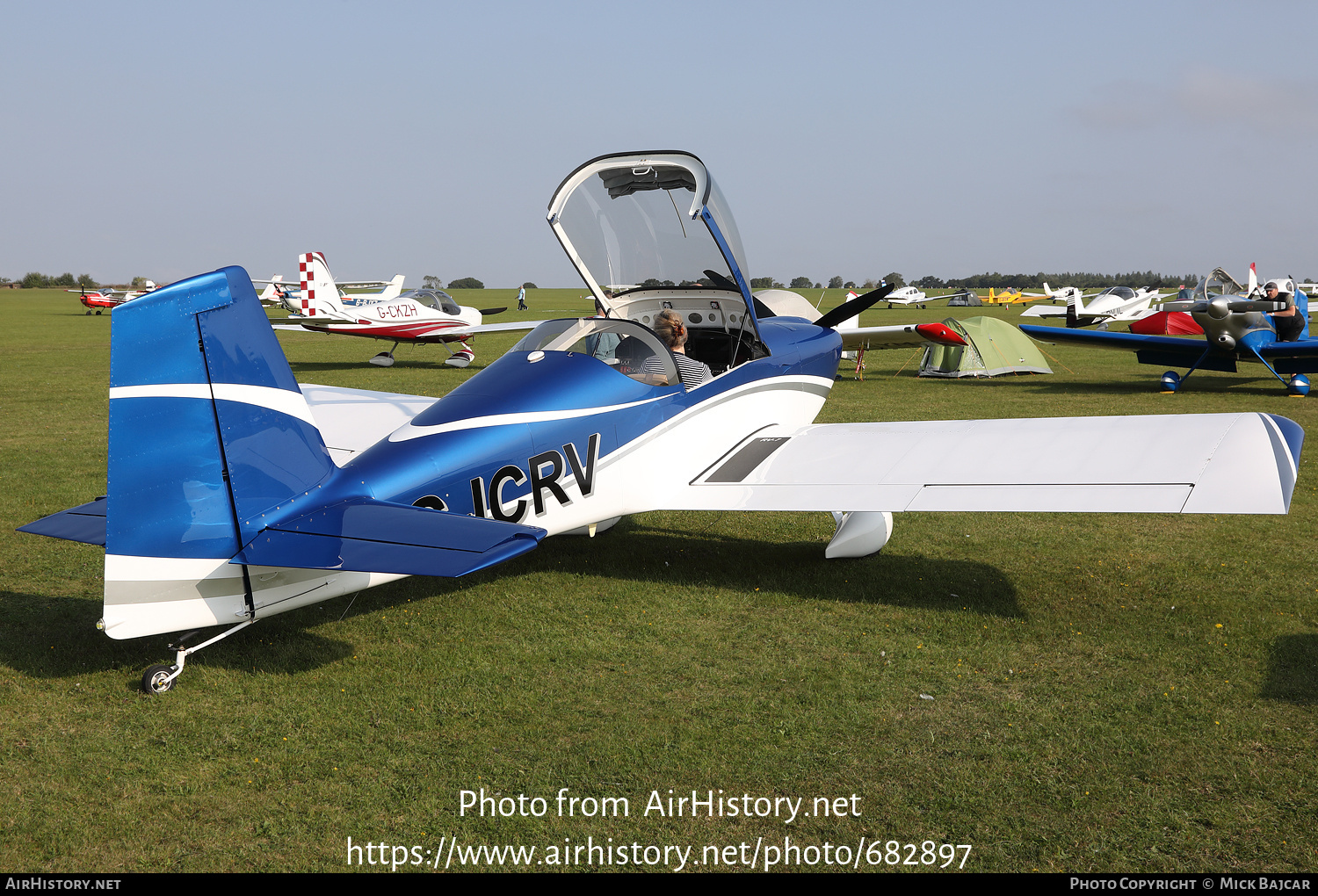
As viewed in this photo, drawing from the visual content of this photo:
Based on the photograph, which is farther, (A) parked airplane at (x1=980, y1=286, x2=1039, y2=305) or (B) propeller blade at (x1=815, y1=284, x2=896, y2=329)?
(A) parked airplane at (x1=980, y1=286, x2=1039, y2=305)

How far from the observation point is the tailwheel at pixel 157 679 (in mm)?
4297

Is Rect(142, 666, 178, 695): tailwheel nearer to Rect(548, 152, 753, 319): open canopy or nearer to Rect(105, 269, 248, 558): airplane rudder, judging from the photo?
Rect(105, 269, 248, 558): airplane rudder

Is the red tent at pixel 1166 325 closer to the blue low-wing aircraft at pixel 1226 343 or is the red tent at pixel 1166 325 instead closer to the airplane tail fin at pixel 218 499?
the blue low-wing aircraft at pixel 1226 343

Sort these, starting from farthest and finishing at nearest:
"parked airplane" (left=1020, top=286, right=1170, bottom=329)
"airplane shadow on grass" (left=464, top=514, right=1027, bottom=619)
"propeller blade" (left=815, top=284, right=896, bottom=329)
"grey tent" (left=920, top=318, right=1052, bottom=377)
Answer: "parked airplane" (left=1020, top=286, right=1170, bottom=329)
"grey tent" (left=920, top=318, right=1052, bottom=377)
"propeller blade" (left=815, top=284, right=896, bottom=329)
"airplane shadow on grass" (left=464, top=514, right=1027, bottom=619)

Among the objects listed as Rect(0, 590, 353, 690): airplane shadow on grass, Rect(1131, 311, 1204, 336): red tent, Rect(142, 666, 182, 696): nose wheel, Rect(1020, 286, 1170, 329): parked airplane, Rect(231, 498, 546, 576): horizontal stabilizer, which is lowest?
Rect(1020, 286, 1170, 329): parked airplane

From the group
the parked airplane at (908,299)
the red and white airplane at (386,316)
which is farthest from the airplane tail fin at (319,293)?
the parked airplane at (908,299)

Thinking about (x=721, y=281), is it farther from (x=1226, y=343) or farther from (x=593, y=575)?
(x=1226, y=343)

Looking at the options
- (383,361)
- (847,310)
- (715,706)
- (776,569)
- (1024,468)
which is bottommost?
(383,361)

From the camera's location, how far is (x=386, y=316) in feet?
76.2

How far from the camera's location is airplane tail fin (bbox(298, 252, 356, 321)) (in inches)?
904

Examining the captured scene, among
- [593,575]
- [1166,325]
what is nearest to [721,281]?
[593,575]

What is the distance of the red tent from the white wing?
14.9 meters

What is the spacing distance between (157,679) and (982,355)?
1855 cm

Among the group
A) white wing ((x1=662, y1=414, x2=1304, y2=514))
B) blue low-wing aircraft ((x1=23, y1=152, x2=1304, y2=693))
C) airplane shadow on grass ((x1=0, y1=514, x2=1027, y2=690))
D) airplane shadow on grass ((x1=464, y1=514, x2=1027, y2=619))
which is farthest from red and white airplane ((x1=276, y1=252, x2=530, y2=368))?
white wing ((x1=662, y1=414, x2=1304, y2=514))
